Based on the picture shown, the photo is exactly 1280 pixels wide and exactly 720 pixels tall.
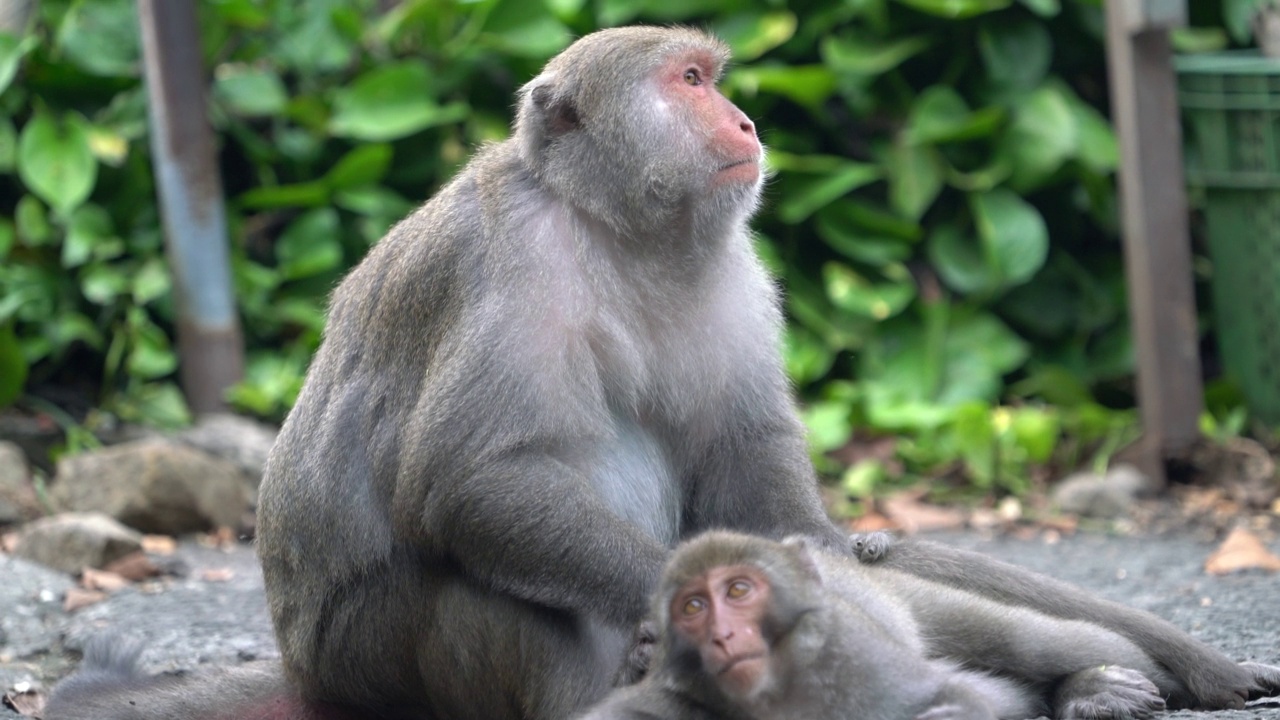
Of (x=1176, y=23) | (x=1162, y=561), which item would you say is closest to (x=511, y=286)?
(x=1162, y=561)

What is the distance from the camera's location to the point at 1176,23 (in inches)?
304

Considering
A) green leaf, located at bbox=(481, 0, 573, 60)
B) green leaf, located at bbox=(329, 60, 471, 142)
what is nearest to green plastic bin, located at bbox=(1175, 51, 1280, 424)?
green leaf, located at bbox=(481, 0, 573, 60)

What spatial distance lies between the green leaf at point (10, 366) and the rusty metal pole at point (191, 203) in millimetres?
803

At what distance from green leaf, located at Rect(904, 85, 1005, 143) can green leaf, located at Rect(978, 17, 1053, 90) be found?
8.4 inches

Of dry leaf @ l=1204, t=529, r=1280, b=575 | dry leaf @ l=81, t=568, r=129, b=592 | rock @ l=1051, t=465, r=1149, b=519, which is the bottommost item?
rock @ l=1051, t=465, r=1149, b=519

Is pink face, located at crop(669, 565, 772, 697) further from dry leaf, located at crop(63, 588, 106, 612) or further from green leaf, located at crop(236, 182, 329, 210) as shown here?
green leaf, located at crop(236, 182, 329, 210)

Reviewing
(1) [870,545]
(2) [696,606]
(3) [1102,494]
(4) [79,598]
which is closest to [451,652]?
(2) [696,606]

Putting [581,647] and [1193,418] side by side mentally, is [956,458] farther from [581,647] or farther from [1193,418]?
[581,647]

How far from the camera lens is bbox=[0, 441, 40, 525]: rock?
732cm

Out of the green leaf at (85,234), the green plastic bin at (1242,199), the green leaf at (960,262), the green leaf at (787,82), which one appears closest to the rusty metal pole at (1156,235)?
the green plastic bin at (1242,199)

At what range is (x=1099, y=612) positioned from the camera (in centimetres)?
422

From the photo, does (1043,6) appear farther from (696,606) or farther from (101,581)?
(696,606)

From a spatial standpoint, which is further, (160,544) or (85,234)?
(85,234)

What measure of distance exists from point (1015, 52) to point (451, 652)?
624 cm
